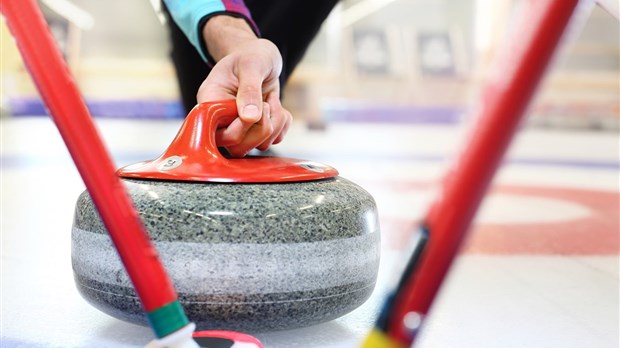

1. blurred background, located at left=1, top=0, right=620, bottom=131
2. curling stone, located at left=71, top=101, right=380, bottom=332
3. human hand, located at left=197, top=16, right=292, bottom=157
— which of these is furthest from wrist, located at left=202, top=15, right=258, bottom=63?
blurred background, located at left=1, top=0, right=620, bottom=131

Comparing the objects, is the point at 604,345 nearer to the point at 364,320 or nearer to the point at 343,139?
the point at 364,320

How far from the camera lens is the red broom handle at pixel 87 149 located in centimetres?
43

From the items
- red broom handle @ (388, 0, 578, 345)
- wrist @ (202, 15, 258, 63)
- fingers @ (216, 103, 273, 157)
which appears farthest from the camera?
wrist @ (202, 15, 258, 63)

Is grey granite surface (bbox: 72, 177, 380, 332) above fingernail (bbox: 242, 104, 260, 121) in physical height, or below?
below

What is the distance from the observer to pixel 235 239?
641 mm

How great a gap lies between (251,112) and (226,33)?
0.87ft

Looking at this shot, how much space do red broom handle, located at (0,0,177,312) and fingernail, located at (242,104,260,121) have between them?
289mm

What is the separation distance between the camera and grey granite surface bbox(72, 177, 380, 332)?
0.64 metres

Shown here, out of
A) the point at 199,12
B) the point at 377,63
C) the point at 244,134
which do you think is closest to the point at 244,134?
the point at 244,134

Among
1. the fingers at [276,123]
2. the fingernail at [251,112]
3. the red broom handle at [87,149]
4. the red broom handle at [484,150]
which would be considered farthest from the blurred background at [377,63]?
the red broom handle at [484,150]

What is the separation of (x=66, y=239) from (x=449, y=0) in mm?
7784

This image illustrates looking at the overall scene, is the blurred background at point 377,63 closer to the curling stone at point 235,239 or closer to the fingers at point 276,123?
the fingers at point 276,123

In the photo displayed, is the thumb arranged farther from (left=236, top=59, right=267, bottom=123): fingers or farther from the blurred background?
the blurred background

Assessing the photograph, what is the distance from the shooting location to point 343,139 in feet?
13.5
